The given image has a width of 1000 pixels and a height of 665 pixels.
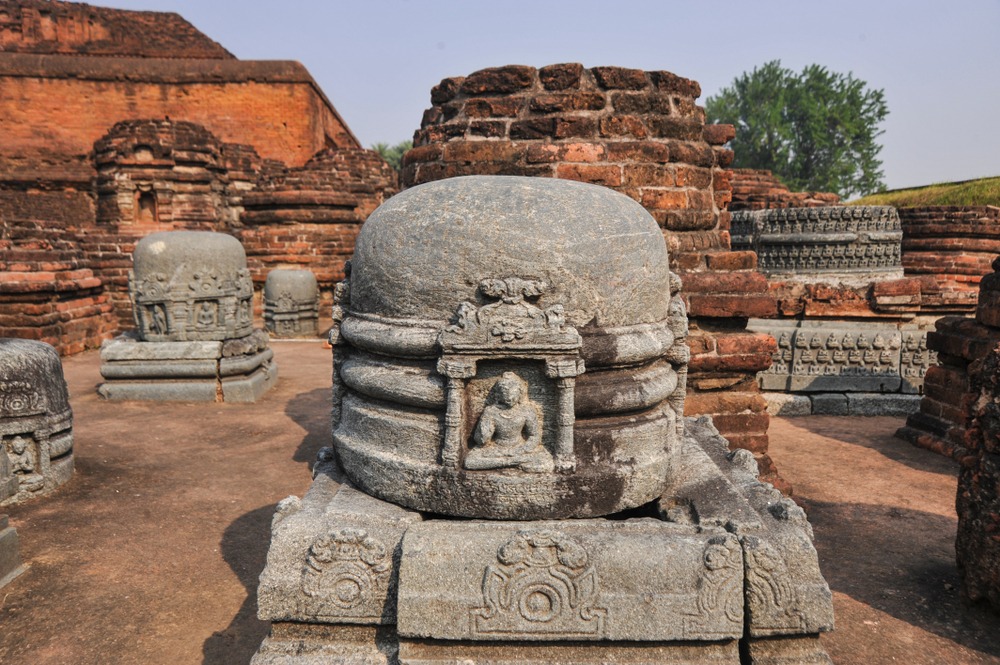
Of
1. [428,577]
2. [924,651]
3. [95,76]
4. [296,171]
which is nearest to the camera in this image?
[428,577]

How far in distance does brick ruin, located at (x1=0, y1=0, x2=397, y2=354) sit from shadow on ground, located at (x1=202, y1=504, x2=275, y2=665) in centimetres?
645

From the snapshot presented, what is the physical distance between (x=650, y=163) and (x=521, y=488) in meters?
2.48

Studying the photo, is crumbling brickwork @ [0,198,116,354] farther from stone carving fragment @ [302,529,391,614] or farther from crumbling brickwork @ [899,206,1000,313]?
crumbling brickwork @ [899,206,1000,313]

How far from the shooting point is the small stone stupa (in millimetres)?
1730

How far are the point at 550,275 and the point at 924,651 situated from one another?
1887 mm

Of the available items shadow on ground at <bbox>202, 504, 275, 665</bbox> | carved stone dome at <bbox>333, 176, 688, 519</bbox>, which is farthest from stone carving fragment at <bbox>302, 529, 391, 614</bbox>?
shadow on ground at <bbox>202, 504, 275, 665</bbox>

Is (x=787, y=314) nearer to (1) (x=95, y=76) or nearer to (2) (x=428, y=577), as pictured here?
(2) (x=428, y=577)

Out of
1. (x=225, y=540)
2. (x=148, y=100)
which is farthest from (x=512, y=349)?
(x=148, y=100)

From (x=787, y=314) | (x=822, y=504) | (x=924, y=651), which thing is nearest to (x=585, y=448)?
(x=924, y=651)

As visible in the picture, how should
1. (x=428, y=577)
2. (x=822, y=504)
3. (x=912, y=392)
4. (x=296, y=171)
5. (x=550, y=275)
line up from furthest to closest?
(x=296, y=171), (x=912, y=392), (x=822, y=504), (x=550, y=275), (x=428, y=577)

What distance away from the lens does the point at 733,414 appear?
373cm

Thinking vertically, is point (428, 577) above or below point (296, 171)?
below

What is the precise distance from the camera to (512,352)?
1.84 m

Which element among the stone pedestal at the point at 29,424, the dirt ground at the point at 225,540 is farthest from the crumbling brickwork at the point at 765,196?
the stone pedestal at the point at 29,424
